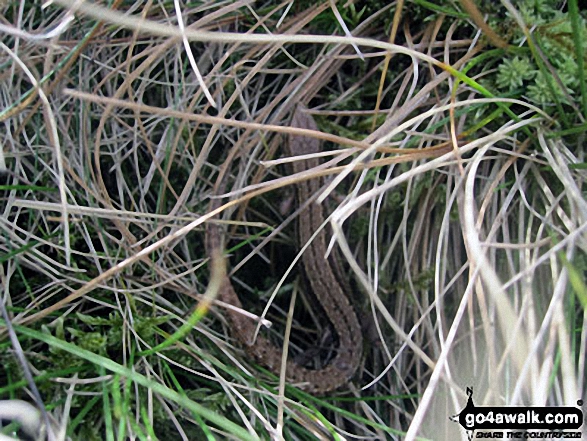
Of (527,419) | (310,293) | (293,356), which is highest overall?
(310,293)

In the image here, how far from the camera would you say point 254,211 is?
2051 millimetres

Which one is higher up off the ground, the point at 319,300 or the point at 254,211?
the point at 254,211

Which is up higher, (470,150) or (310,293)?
(470,150)

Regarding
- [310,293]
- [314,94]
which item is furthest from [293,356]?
[314,94]

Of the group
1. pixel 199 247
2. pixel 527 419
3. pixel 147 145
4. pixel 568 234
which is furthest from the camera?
pixel 199 247

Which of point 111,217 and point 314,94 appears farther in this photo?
point 314,94

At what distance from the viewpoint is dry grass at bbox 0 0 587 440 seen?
5.09 feet

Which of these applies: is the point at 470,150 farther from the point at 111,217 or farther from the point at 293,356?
the point at 111,217

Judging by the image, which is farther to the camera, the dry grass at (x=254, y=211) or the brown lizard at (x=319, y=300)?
the brown lizard at (x=319, y=300)

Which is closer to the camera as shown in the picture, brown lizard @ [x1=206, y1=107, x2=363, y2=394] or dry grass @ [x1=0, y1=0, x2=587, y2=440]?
dry grass @ [x1=0, y1=0, x2=587, y2=440]

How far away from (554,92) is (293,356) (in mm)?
1260

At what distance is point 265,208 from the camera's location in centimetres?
210

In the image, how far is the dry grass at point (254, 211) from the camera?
155 centimetres

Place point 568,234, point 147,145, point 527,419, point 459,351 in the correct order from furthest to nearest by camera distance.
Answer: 1. point 147,145
2. point 459,351
3. point 568,234
4. point 527,419
